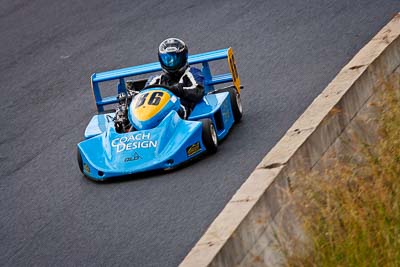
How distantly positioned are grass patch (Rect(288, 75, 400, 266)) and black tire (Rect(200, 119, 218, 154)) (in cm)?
262

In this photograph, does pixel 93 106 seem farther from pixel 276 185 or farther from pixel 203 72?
pixel 276 185

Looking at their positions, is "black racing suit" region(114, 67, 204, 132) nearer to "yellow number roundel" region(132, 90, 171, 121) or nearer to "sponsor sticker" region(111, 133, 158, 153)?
"yellow number roundel" region(132, 90, 171, 121)

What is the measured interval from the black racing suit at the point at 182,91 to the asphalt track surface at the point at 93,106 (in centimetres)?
55

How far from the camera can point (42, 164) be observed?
10.6 m

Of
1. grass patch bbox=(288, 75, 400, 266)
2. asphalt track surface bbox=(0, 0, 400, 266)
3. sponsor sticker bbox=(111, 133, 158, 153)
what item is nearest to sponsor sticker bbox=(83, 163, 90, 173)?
asphalt track surface bbox=(0, 0, 400, 266)

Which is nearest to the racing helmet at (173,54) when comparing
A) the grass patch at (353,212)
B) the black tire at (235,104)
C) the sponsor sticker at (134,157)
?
the black tire at (235,104)

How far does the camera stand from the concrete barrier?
5.72 m

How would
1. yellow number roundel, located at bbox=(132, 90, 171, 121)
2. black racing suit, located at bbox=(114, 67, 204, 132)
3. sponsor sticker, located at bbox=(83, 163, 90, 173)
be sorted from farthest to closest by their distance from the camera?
black racing suit, located at bbox=(114, 67, 204, 132) → yellow number roundel, located at bbox=(132, 90, 171, 121) → sponsor sticker, located at bbox=(83, 163, 90, 173)

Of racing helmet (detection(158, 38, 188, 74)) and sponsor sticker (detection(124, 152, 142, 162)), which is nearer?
sponsor sticker (detection(124, 152, 142, 162))

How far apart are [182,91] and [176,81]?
421 mm

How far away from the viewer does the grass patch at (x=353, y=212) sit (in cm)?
588

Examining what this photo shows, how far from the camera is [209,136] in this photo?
9.71 meters

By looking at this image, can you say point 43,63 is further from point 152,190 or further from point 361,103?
point 361,103

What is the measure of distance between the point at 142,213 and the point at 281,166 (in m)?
2.27
